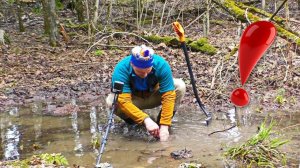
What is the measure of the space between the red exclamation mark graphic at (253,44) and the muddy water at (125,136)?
1944 mm

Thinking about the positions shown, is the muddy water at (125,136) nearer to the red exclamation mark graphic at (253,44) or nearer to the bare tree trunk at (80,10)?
the red exclamation mark graphic at (253,44)

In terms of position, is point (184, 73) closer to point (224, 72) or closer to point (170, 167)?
point (224, 72)

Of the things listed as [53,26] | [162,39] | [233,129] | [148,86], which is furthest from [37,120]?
[53,26]

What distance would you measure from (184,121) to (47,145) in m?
1.80

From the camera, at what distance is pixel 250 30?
96.7 inches

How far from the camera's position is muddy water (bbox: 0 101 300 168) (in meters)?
4.45

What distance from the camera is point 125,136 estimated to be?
529cm

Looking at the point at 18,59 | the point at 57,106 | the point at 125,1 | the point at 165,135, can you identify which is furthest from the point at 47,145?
the point at 125,1

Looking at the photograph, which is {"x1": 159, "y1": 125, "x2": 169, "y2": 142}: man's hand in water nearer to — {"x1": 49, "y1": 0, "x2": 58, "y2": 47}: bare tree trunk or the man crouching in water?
the man crouching in water

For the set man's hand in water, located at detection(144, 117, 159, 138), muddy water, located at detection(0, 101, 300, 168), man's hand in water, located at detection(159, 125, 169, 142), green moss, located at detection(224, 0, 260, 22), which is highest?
green moss, located at detection(224, 0, 260, 22)

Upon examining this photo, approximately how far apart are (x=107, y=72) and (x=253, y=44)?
20.9 feet

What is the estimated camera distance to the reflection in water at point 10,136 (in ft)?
15.2

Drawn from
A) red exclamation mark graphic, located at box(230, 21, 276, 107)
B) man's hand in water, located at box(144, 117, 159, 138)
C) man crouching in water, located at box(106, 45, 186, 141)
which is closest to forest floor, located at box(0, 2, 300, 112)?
man crouching in water, located at box(106, 45, 186, 141)

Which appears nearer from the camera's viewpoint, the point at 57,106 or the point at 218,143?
the point at 218,143
